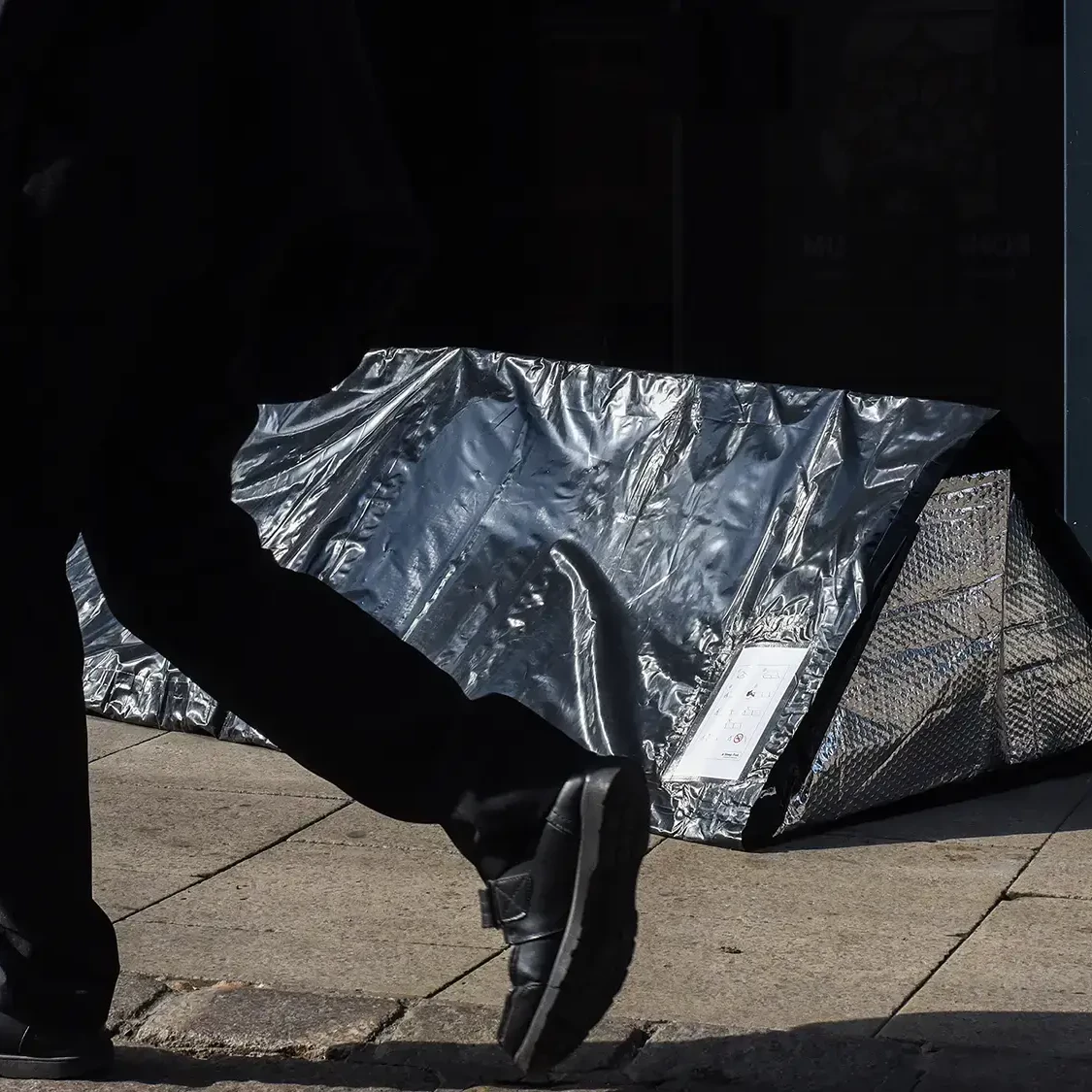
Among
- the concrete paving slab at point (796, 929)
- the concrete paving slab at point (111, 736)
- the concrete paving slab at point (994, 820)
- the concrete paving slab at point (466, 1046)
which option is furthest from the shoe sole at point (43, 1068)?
the concrete paving slab at point (111, 736)

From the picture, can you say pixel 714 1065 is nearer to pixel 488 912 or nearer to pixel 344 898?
pixel 488 912

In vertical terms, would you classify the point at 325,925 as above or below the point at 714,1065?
below

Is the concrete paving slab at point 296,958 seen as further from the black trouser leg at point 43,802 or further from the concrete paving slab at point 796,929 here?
the black trouser leg at point 43,802

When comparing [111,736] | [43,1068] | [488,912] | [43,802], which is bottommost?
[111,736]

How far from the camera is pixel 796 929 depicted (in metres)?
3.59

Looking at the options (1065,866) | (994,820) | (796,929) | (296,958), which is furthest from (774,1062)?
(994,820)

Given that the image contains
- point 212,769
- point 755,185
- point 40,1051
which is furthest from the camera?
point 755,185

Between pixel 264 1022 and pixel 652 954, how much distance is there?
75 centimetres

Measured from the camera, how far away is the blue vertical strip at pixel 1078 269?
228 inches

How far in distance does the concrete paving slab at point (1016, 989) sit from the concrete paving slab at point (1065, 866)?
0.10 m

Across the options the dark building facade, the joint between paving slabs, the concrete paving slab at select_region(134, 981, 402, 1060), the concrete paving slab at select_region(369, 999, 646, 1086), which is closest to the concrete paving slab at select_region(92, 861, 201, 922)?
the concrete paving slab at select_region(134, 981, 402, 1060)

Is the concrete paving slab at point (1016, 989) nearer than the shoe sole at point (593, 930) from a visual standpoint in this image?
No

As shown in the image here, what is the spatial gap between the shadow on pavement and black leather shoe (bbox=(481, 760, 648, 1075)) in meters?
0.34

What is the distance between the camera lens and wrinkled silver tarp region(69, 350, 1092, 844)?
4367 mm
